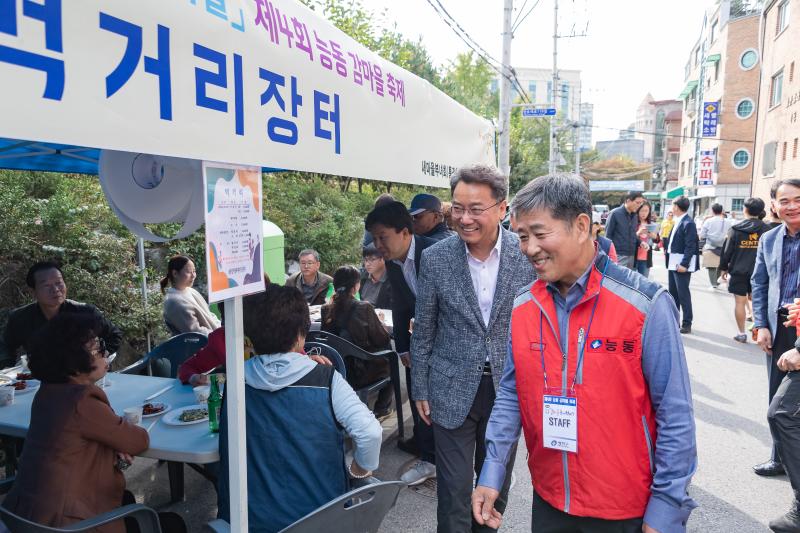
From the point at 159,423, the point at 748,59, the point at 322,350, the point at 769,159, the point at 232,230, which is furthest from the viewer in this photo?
the point at 748,59

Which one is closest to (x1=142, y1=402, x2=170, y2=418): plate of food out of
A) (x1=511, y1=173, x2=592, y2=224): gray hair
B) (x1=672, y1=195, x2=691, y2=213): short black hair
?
(x1=511, y1=173, x2=592, y2=224): gray hair

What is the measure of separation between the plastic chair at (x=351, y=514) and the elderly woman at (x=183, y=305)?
314 cm

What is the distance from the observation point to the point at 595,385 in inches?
60.2

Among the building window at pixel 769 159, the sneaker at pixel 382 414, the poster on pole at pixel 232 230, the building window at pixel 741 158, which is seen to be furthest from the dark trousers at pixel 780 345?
the building window at pixel 741 158

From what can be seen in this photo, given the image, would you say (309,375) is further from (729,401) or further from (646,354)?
(729,401)

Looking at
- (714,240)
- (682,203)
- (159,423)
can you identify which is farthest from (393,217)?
(714,240)

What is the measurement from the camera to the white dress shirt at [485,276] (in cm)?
245

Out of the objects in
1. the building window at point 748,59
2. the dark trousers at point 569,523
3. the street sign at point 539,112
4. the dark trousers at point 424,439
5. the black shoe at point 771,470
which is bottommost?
the black shoe at point 771,470

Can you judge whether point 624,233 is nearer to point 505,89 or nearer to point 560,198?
point 505,89

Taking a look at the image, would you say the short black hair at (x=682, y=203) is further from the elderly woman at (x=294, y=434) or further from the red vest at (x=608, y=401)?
the elderly woman at (x=294, y=434)

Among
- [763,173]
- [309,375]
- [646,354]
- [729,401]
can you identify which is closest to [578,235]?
[646,354]

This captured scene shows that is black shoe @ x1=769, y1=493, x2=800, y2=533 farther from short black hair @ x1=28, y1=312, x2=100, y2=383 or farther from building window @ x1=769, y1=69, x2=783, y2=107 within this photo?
building window @ x1=769, y1=69, x2=783, y2=107

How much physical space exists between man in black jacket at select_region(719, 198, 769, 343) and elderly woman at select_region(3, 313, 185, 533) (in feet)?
23.8

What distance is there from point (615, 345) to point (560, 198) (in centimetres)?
45
